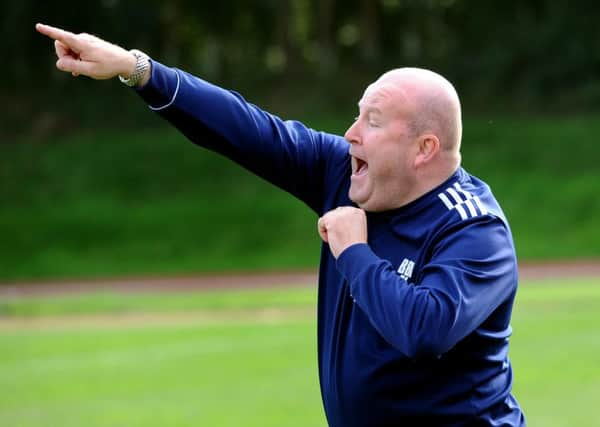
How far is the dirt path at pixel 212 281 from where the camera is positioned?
2441 cm

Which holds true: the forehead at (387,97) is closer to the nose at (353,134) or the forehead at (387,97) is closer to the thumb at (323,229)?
the nose at (353,134)

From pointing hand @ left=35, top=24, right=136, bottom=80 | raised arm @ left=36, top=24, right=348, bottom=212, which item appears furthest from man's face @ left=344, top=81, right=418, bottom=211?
pointing hand @ left=35, top=24, right=136, bottom=80

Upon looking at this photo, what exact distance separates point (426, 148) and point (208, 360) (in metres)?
11.1

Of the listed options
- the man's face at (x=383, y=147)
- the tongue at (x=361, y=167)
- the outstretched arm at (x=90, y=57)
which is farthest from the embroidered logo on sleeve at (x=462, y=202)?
the outstretched arm at (x=90, y=57)

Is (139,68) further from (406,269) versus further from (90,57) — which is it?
(406,269)

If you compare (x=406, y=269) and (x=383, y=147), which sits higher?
(x=383, y=147)

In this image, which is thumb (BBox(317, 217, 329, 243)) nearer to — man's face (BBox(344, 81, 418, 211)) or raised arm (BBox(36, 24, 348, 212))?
man's face (BBox(344, 81, 418, 211))

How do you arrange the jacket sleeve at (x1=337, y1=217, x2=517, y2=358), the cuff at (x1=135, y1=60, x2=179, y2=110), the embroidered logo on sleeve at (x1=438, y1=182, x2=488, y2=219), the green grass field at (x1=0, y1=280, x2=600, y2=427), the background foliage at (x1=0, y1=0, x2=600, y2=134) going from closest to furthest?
the jacket sleeve at (x1=337, y1=217, x2=517, y2=358) → the embroidered logo on sleeve at (x1=438, y1=182, x2=488, y2=219) → the cuff at (x1=135, y1=60, x2=179, y2=110) → the green grass field at (x1=0, y1=280, x2=600, y2=427) → the background foliage at (x1=0, y1=0, x2=600, y2=134)

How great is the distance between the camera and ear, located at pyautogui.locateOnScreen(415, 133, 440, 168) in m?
3.70

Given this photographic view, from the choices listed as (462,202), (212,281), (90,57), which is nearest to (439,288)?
(462,202)

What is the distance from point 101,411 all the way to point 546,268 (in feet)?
51.1

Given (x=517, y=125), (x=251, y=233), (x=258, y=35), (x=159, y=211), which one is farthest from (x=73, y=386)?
(x=258, y=35)

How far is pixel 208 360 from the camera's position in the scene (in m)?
14.5

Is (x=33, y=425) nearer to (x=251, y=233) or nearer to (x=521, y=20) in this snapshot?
(x=251, y=233)
